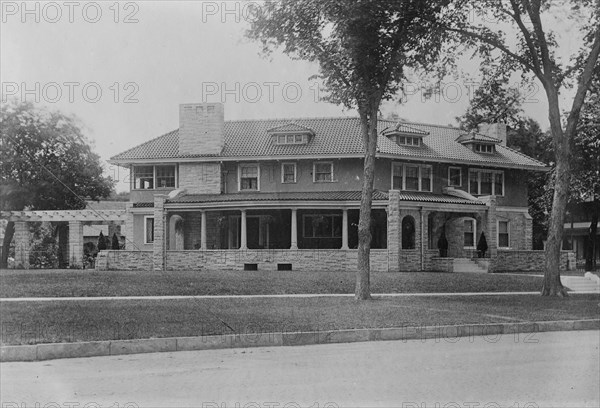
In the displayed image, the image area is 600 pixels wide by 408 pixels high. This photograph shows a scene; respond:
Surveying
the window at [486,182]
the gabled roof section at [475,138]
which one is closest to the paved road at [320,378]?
the window at [486,182]

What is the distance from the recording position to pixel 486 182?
38.8m

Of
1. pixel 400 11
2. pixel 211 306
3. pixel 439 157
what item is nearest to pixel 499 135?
pixel 439 157

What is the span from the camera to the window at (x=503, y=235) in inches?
1523

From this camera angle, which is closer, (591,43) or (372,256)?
(591,43)

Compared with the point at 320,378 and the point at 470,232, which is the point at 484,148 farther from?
the point at 320,378

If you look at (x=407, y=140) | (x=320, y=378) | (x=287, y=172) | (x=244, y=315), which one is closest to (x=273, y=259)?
(x=287, y=172)

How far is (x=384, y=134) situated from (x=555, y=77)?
46.8 ft

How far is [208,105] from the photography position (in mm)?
36750

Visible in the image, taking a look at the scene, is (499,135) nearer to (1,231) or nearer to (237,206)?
(237,206)

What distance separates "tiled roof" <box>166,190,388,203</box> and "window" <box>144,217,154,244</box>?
2595 millimetres

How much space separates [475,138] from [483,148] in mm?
1078

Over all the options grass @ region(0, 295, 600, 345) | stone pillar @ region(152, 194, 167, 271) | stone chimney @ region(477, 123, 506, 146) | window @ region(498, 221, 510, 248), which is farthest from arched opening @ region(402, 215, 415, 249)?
grass @ region(0, 295, 600, 345)

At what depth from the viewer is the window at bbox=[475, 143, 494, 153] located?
128 ft

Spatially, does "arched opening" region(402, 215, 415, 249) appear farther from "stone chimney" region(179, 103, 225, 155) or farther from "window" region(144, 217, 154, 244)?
"window" region(144, 217, 154, 244)
